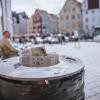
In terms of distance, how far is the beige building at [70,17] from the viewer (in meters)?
66.7

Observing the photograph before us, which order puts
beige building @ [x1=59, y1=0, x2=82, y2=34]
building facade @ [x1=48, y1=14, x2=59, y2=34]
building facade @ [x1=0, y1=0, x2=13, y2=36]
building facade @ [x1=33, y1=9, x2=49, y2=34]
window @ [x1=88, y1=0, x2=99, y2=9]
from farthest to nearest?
building facade @ [x1=48, y1=14, x2=59, y2=34] < building facade @ [x1=33, y1=9, x2=49, y2=34] < beige building @ [x1=59, y1=0, x2=82, y2=34] < window @ [x1=88, y1=0, x2=99, y2=9] < building facade @ [x1=0, y1=0, x2=13, y2=36]

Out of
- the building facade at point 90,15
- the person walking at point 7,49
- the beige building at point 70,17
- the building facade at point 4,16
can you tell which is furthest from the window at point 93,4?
A: the person walking at point 7,49

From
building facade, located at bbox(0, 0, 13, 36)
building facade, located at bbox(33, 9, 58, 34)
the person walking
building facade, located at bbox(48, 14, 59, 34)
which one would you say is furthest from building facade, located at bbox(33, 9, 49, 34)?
the person walking

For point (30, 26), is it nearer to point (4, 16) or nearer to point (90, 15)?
point (90, 15)

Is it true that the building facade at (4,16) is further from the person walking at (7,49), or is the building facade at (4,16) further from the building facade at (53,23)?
the building facade at (53,23)

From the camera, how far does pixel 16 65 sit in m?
3.30

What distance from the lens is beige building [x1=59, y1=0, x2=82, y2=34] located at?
66.7m

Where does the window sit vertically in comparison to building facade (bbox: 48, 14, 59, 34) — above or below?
above

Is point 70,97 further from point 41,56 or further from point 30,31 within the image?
point 30,31

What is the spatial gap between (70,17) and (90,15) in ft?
21.8

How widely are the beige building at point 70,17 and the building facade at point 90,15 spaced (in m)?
2.15

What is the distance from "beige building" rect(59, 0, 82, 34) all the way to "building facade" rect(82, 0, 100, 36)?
2.15 m

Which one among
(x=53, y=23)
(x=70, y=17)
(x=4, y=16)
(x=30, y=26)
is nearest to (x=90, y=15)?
(x=70, y=17)

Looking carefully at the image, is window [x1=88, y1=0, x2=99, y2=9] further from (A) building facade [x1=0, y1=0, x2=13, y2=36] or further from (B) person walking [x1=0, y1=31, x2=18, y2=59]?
(B) person walking [x1=0, y1=31, x2=18, y2=59]
